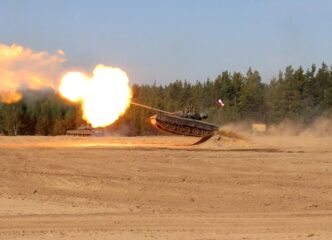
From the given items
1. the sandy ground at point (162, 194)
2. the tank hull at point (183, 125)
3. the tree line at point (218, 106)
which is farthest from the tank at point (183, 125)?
the tree line at point (218, 106)

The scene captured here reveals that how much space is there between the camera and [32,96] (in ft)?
131

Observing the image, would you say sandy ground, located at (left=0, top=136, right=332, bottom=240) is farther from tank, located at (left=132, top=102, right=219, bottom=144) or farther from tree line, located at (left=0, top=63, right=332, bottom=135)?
tree line, located at (left=0, top=63, right=332, bottom=135)

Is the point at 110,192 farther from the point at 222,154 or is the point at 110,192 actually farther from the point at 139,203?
the point at 222,154

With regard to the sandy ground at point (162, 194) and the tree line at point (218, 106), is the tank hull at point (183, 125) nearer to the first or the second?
the sandy ground at point (162, 194)

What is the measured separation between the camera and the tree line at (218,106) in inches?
2805

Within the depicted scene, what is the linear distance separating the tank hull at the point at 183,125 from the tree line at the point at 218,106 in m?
17.7

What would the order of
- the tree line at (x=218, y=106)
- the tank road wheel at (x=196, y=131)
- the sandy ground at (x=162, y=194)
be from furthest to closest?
the tree line at (x=218, y=106) → the tank road wheel at (x=196, y=131) → the sandy ground at (x=162, y=194)

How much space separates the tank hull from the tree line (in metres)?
17.7

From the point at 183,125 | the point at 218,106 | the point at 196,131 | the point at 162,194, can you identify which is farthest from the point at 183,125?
the point at 218,106

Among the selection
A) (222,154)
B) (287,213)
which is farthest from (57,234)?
(222,154)

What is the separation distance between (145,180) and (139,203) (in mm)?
3434

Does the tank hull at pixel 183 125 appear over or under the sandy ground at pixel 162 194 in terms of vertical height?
over

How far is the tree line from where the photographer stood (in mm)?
71250

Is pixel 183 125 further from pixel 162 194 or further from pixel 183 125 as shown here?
pixel 162 194
